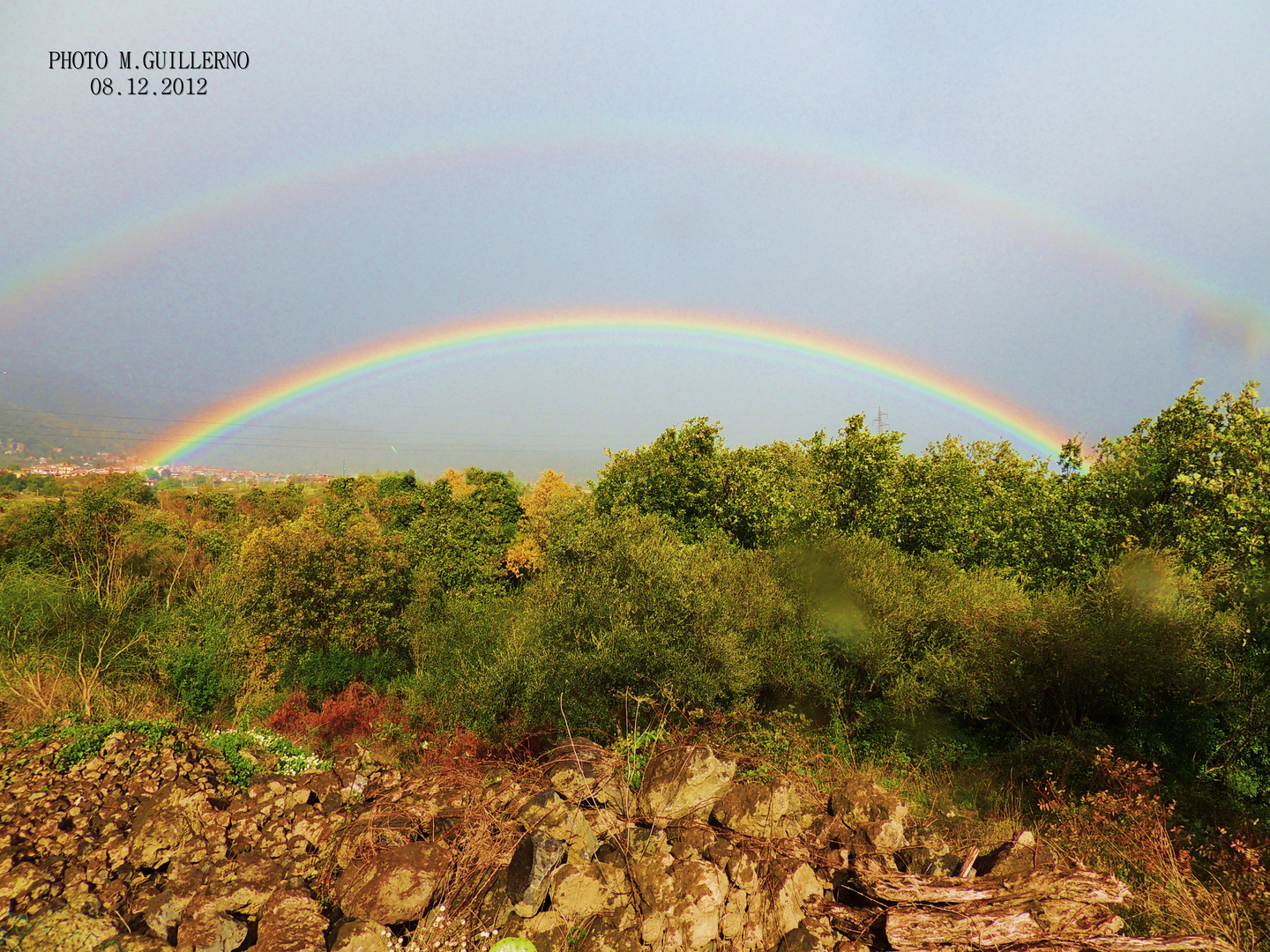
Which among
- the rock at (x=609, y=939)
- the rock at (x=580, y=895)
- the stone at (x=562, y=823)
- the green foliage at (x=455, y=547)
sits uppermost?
the stone at (x=562, y=823)

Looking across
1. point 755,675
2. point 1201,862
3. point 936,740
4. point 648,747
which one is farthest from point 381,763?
point 1201,862

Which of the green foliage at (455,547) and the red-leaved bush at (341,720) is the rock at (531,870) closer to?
the red-leaved bush at (341,720)

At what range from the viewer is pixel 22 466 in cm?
6875

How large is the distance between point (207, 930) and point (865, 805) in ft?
26.5

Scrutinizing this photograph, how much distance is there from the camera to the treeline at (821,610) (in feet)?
45.7

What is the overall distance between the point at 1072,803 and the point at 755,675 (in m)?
6.66

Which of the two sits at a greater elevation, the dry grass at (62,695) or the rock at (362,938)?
the rock at (362,938)

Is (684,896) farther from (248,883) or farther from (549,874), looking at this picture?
(248,883)

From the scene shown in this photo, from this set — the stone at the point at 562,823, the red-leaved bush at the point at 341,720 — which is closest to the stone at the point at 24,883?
the stone at the point at 562,823

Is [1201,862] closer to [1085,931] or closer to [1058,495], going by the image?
[1085,931]

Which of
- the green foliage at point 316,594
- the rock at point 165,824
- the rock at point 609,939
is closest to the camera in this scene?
the rock at point 609,939

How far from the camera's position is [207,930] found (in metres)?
6.75

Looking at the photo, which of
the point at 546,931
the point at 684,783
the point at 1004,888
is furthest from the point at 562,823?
the point at 1004,888

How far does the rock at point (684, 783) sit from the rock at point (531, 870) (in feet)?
4.62
